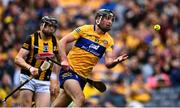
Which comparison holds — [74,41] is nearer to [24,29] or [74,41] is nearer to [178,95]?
[178,95]

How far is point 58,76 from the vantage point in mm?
16406

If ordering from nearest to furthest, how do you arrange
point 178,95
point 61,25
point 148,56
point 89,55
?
point 89,55 → point 178,95 → point 148,56 → point 61,25

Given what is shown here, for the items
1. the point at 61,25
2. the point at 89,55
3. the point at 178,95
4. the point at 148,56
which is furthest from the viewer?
the point at 61,25

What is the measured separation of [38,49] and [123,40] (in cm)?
914

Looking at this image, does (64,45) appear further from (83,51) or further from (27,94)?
(27,94)

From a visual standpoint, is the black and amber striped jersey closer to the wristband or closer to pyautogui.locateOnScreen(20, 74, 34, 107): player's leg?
the wristband

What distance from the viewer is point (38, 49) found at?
53.5 feet

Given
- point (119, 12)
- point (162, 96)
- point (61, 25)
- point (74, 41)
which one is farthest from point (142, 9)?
point (74, 41)

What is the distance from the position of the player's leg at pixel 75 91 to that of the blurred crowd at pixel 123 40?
526cm

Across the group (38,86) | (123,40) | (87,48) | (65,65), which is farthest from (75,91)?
(123,40)

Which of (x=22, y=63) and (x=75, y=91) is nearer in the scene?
(x=75, y=91)

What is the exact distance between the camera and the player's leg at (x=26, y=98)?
643 inches

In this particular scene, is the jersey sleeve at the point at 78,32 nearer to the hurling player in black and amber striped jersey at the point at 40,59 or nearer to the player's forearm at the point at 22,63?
the hurling player in black and amber striped jersey at the point at 40,59

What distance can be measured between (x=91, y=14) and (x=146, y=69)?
3300 millimetres
